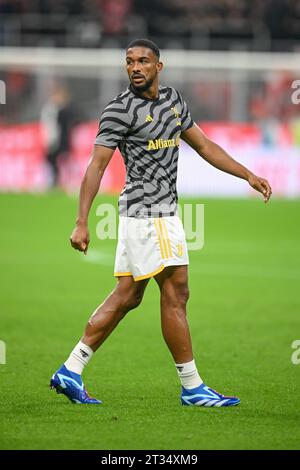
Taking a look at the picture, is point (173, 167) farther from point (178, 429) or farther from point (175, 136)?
point (178, 429)

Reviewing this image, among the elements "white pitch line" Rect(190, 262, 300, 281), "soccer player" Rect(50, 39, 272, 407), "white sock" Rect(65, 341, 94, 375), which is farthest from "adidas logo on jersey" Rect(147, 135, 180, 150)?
"white pitch line" Rect(190, 262, 300, 281)

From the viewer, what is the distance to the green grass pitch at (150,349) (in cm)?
633

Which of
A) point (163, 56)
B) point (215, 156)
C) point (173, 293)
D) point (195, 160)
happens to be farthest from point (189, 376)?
point (163, 56)

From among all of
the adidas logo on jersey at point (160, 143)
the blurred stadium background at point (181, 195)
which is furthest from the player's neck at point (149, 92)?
the blurred stadium background at point (181, 195)

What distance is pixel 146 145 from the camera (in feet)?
23.5

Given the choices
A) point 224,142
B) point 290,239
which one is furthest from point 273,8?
point 290,239

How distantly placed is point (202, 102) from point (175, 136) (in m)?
24.2

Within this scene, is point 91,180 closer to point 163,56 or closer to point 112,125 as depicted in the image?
point 112,125

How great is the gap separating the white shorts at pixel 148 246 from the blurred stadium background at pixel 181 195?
933mm

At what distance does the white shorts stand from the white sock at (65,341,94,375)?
568 mm

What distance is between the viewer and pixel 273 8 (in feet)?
104

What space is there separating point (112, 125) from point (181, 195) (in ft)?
66.0

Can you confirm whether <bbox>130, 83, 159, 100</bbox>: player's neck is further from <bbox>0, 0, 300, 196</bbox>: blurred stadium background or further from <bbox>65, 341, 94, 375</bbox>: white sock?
<bbox>0, 0, 300, 196</bbox>: blurred stadium background

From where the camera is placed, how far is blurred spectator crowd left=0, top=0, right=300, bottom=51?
31484mm
